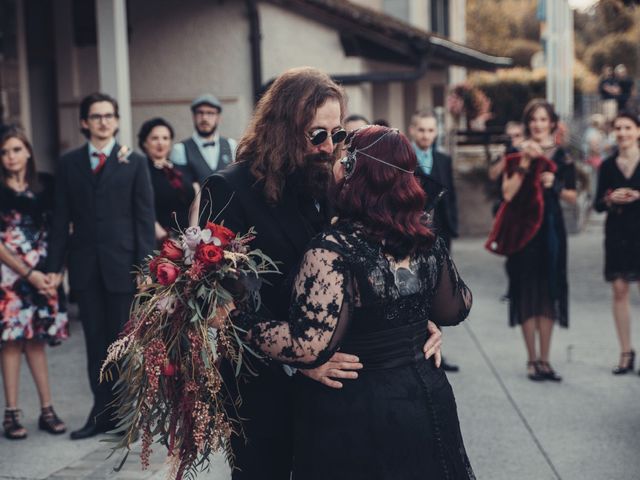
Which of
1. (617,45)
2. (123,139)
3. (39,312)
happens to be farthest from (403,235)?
(617,45)

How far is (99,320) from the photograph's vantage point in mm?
6000

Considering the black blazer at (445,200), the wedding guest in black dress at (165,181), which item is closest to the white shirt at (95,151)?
the wedding guest in black dress at (165,181)

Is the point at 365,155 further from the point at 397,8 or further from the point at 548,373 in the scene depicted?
the point at 397,8

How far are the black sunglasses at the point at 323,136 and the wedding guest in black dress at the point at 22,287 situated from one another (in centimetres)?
301

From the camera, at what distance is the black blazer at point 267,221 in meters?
3.49

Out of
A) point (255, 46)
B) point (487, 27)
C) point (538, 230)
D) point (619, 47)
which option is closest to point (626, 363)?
point (538, 230)

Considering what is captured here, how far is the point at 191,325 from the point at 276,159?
2.28 ft

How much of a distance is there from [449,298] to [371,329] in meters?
0.39

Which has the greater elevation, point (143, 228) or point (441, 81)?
point (441, 81)

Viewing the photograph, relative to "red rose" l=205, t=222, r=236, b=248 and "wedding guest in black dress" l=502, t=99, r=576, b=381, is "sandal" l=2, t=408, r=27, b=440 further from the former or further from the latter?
"wedding guest in black dress" l=502, t=99, r=576, b=381

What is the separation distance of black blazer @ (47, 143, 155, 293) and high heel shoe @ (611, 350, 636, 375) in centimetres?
370

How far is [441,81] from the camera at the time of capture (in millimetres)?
22188

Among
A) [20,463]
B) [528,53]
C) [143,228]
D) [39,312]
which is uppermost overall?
[528,53]

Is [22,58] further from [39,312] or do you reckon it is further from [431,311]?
[431,311]
